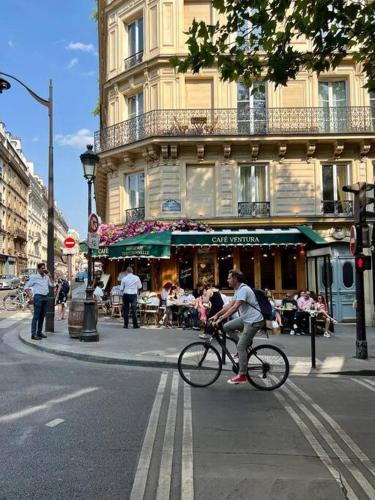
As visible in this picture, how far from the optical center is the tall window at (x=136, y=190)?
19.0 m

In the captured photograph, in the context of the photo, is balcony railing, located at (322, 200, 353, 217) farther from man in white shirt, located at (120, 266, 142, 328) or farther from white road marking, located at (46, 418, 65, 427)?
white road marking, located at (46, 418, 65, 427)

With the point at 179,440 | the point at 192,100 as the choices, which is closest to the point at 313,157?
the point at 192,100

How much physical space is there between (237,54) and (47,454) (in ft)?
21.3

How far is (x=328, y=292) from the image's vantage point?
50.4 ft

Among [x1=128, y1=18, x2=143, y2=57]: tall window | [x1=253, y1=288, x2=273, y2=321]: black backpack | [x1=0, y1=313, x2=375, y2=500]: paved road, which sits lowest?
[x1=0, y1=313, x2=375, y2=500]: paved road

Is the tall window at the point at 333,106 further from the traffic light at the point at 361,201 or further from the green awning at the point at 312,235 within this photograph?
the traffic light at the point at 361,201

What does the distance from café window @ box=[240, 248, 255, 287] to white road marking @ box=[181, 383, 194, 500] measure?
39.0 ft

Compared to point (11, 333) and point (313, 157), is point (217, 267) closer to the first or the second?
point (313, 157)

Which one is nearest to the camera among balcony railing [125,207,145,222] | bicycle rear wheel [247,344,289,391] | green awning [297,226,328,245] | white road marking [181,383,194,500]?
white road marking [181,383,194,500]

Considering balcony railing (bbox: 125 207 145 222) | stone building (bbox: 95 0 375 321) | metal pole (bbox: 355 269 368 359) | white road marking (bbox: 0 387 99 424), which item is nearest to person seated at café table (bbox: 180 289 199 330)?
stone building (bbox: 95 0 375 321)

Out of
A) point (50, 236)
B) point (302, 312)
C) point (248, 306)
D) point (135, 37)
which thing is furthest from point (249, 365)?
point (135, 37)

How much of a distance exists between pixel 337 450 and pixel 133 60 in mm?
18507

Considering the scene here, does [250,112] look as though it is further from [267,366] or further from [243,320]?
[267,366]

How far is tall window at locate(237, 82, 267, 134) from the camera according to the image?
17.9 meters
